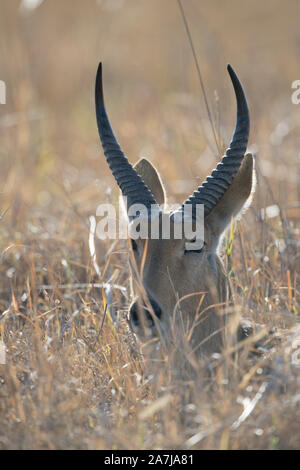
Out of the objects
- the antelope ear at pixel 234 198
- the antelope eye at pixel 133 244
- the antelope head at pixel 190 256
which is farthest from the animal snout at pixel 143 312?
the antelope ear at pixel 234 198

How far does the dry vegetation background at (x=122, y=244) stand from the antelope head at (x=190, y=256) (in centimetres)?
27

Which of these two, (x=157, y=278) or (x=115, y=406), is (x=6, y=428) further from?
(x=157, y=278)

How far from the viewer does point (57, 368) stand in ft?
13.3

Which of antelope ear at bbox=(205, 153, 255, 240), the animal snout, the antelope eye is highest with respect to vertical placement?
antelope ear at bbox=(205, 153, 255, 240)

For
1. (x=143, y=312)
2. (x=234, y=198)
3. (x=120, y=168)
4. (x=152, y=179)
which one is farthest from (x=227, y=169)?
(x=143, y=312)

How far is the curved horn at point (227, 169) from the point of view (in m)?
4.50

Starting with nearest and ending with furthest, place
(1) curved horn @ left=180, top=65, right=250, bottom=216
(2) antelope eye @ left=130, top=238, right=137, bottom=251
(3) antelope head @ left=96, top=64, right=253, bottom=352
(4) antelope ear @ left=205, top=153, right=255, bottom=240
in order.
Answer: (3) antelope head @ left=96, top=64, right=253, bottom=352, (1) curved horn @ left=180, top=65, right=250, bottom=216, (2) antelope eye @ left=130, top=238, right=137, bottom=251, (4) antelope ear @ left=205, top=153, right=255, bottom=240

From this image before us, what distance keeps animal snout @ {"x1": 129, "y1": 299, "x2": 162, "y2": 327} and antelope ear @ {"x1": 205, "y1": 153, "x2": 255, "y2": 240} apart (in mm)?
879

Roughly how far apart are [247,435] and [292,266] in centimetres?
257

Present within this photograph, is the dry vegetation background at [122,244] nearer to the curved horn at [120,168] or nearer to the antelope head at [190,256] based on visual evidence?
the antelope head at [190,256]

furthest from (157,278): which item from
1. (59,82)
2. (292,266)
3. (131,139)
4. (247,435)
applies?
(59,82)

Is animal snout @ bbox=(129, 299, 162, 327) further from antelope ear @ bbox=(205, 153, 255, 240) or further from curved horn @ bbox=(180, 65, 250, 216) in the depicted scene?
antelope ear @ bbox=(205, 153, 255, 240)

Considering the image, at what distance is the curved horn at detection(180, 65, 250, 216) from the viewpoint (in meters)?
4.50

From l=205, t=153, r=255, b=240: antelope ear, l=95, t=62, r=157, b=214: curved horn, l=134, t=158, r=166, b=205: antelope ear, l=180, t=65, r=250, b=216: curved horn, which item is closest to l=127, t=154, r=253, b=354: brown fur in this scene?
l=205, t=153, r=255, b=240: antelope ear
